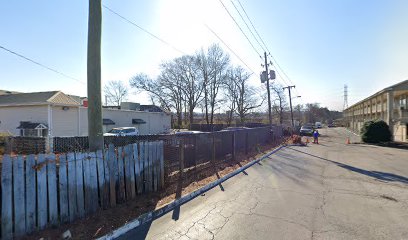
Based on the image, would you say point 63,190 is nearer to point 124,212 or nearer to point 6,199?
point 6,199

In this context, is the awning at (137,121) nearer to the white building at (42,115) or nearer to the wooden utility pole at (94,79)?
the white building at (42,115)

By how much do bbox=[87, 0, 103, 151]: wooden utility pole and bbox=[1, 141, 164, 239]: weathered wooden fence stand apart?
16.1 inches

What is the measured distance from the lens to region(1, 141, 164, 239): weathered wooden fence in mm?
3572

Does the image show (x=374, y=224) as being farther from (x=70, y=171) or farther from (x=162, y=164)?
(x=70, y=171)

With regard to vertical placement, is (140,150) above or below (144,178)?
above

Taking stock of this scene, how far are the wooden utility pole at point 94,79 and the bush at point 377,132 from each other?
25988 millimetres

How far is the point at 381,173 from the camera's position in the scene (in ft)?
29.9

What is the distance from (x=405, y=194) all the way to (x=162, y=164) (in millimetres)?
6754

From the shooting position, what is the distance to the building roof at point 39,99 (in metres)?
19.1

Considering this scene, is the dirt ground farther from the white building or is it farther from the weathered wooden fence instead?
the white building

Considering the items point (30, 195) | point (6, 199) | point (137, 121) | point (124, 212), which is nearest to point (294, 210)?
point (124, 212)

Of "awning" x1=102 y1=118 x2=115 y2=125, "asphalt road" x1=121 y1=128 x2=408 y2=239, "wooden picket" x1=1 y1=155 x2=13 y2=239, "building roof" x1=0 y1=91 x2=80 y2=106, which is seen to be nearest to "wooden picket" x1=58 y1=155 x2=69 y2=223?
"wooden picket" x1=1 y1=155 x2=13 y2=239

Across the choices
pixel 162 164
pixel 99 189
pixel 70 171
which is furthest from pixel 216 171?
pixel 70 171

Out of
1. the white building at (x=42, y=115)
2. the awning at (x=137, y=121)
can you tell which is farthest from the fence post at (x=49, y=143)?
the awning at (x=137, y=121)
